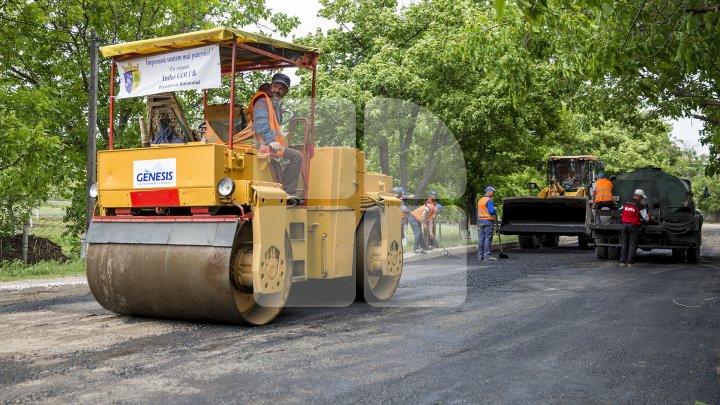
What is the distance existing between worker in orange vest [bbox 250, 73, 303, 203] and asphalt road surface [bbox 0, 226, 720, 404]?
155cm

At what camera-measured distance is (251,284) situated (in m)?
7.00

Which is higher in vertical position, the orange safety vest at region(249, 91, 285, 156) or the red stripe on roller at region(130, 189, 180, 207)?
the orange safety vest at region(249, 91, 285, 156)

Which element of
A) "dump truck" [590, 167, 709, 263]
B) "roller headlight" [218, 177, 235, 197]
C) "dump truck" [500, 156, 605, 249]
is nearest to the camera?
"roller headlight" [218, 177, 235, 197]

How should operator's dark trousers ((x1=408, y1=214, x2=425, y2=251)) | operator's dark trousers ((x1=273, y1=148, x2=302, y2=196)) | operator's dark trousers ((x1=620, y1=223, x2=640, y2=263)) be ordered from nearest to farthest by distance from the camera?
operator's dark trousers ((x1=273, y1=148, x2=302, y2=196))
operator's dark trousers ((x1=620, y1=223, x2=640, y2=263))
operator's dark trousers ((x1=408, y1=214, x2=425, y2=251))

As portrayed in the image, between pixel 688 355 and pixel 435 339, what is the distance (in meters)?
2.21

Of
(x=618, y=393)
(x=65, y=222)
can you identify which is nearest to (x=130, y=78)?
(x=618, y=393)

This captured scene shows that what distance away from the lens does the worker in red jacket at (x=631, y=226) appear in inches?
626

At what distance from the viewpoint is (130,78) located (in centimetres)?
771

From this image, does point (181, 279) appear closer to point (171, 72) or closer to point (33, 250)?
point (171, 72)

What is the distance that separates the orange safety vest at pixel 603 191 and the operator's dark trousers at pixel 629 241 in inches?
71.4

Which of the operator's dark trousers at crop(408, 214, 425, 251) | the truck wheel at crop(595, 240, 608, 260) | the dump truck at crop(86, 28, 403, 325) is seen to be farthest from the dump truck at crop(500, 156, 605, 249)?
the dump truck at crop(86, 28, 403, 325)

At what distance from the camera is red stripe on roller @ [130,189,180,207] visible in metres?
7.21

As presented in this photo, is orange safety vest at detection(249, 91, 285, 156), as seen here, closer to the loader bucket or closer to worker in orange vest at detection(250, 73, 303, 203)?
worker in orange vest at detection(250, 73, 303, 203)

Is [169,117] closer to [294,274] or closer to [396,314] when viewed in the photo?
[294,274]
